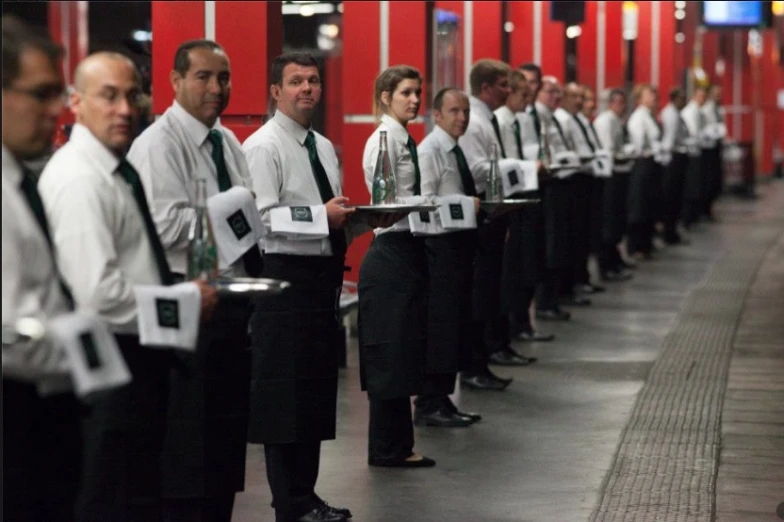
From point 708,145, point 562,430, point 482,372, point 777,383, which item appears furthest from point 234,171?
point 708,145

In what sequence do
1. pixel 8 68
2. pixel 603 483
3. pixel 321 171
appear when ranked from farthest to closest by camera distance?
pixel 603 483 < pixel 321 171 < pixel 8 68

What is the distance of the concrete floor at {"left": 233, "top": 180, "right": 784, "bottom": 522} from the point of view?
6.15m

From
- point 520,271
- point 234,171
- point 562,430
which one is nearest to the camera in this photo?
point 234,171

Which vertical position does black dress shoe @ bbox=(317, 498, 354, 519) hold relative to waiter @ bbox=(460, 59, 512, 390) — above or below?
below

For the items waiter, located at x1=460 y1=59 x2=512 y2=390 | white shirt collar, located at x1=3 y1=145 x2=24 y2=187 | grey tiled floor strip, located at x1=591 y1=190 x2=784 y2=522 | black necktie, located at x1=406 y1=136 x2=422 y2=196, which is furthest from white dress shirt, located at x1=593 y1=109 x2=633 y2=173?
white shirt collar, located at x1=3 y1=145 x2=24 y2=187

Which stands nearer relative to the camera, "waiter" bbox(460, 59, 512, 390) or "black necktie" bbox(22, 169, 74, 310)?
"black necktie" bbox(22, 169, 74, 310)

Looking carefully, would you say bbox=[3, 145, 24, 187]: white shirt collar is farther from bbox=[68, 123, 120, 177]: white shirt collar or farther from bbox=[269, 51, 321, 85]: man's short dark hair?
bbox=[269, 51, 321, 85]: man's short dark hair

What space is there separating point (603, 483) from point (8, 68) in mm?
3878

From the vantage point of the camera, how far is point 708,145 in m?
20.9

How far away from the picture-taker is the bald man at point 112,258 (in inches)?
147

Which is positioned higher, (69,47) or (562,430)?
(69,47)

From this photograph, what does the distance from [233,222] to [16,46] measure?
1.34 m

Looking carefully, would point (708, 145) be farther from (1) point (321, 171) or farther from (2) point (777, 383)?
(1) point (321, 171)

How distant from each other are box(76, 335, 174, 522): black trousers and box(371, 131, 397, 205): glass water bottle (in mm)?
1910
